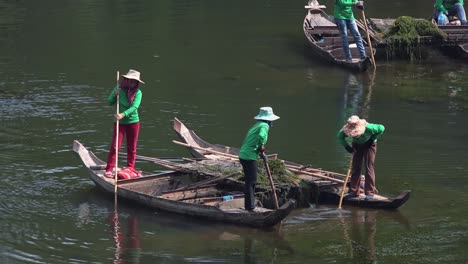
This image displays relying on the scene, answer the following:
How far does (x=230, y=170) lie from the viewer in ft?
45.6

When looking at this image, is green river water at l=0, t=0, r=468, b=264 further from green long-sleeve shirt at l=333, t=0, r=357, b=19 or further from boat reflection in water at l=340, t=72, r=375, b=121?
green long-sleeve shirt at l=333, t=0, r=357, b=19

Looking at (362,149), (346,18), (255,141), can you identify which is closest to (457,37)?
(346,18)

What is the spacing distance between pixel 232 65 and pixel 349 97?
4.28 meters

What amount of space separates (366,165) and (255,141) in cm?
188

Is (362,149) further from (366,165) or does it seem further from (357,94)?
(357,94)

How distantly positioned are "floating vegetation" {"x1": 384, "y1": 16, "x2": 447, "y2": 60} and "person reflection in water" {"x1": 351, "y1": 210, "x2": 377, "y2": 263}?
11.3 meters

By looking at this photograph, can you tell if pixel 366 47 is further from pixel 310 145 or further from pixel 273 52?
pixel 310 145

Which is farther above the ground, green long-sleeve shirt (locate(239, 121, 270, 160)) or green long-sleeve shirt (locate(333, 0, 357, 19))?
green long-sleeve shirt (locate(333, 0, 357, 19))

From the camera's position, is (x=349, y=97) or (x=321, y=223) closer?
(x=321, y=223)

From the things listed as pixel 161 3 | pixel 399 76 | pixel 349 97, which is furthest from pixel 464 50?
pixel 161 3

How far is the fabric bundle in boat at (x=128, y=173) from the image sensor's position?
1410 cm

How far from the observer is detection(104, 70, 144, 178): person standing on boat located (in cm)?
1398

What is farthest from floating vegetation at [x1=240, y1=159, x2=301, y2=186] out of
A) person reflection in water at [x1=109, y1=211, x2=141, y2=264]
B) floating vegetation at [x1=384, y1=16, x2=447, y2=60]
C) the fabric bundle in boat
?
floating vegetation at [x1=384, y1=16, x2=447, y2=60]

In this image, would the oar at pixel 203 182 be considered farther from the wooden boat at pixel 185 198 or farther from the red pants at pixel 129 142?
the red pants at pixel 129 142
